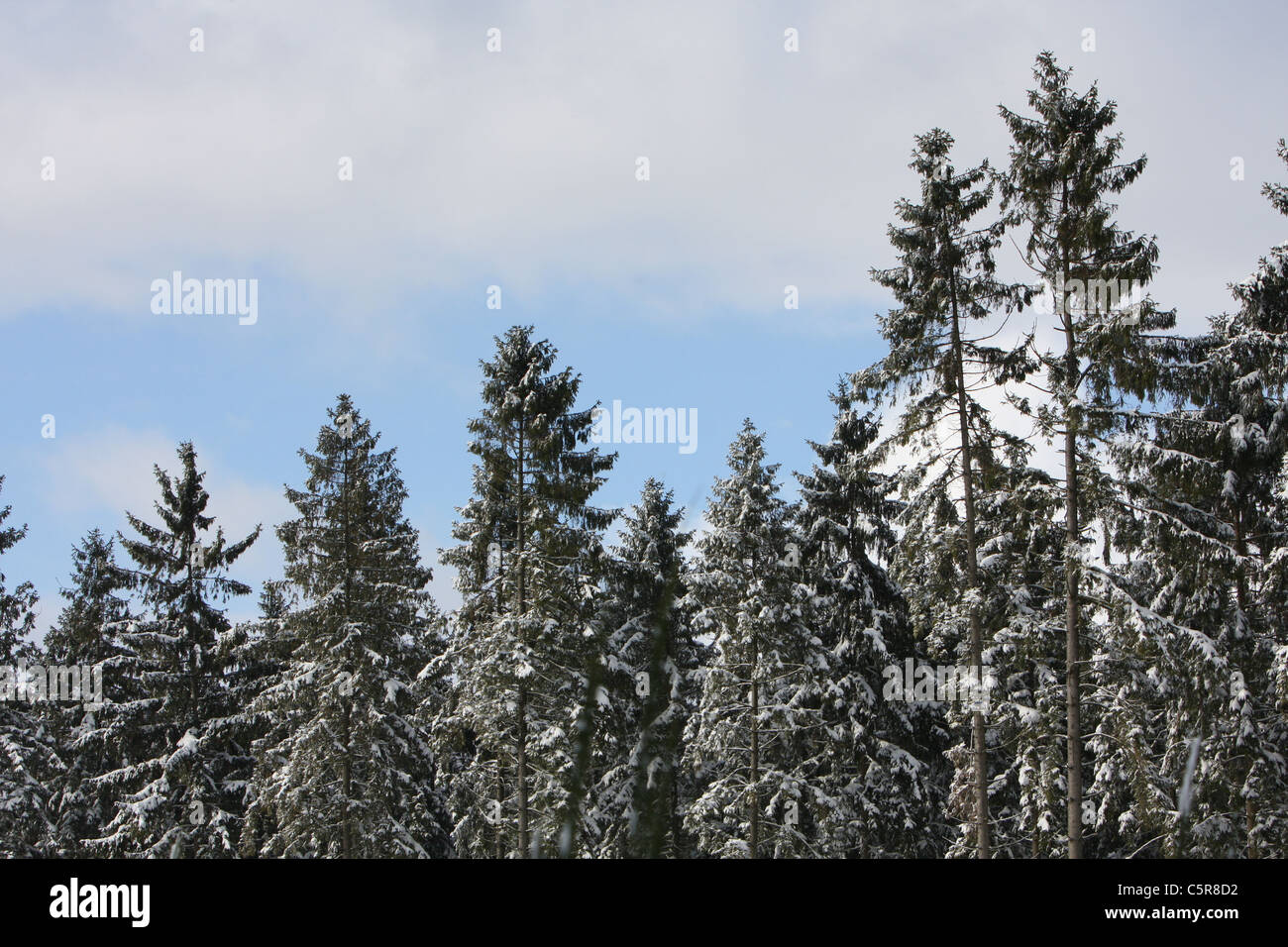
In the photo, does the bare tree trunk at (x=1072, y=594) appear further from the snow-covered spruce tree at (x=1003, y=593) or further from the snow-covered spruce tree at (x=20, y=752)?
the snow-covered spruce tree at (x=20, y=752)

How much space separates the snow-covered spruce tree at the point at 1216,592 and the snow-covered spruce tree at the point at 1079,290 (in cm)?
76

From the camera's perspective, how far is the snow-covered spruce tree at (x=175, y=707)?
2908 cm

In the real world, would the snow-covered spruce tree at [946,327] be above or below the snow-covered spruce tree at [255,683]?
above

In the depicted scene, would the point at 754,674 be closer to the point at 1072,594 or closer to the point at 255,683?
the point at 1072,594

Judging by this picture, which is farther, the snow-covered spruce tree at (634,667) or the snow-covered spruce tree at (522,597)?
the snow-covered spruce tree at (634,667)

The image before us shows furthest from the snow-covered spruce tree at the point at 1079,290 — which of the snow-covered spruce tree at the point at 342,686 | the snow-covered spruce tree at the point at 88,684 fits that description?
the snow-covered spruce tree at the point at 88,684

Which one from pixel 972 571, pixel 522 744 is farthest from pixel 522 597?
pixel 972 571

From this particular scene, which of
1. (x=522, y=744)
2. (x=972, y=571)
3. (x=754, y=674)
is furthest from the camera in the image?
(x=754, y=674)

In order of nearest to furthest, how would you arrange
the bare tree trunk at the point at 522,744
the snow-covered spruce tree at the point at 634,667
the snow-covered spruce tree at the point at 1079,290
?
the snow-covered spruce tree at the point at 1079,290 < the bare tree trunk at the point at 522,744 < the snow-covered spruce tree at the point at 634,667

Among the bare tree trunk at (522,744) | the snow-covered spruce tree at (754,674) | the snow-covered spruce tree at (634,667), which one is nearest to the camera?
the bare tree trunk at (522,744)

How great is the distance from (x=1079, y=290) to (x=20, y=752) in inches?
1230

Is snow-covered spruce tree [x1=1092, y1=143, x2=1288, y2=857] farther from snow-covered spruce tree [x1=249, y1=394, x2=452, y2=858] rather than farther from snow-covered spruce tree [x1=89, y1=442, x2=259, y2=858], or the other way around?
snow-covered spruce tree [x1=89, y1=442, x2=259, y2=858]

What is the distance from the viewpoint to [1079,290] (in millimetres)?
20125
